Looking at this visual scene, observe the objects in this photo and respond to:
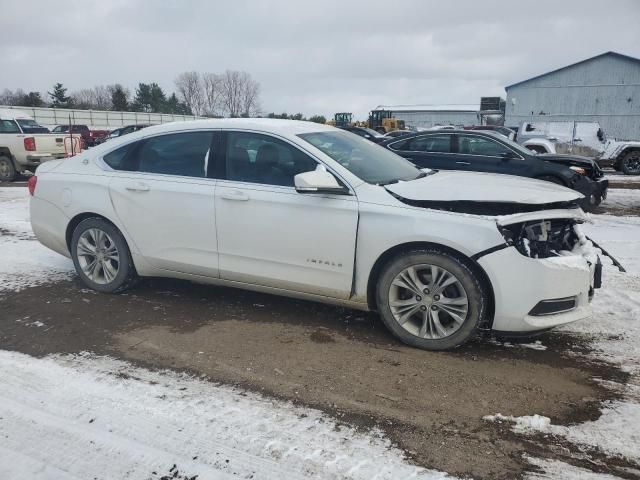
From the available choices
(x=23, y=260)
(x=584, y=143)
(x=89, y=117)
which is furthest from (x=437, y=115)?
(x=23, y=260)

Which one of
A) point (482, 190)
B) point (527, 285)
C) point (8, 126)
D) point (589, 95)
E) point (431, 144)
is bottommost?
point (527, 285)

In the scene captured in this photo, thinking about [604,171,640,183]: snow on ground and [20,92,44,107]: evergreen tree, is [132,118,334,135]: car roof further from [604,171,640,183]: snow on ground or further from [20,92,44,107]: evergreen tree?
[20,92,44,107]: evergreen tree

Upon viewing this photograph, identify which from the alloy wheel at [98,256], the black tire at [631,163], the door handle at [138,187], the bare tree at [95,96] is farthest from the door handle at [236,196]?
the bare tree at [95,96]

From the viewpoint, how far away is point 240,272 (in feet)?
13.9

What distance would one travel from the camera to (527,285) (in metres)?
3.37

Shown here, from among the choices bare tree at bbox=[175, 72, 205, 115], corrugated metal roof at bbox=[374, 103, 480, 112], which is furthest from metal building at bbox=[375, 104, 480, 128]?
bare tree at bbox=[175, 72, 205, 115]

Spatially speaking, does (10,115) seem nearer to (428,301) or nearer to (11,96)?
(428,301)

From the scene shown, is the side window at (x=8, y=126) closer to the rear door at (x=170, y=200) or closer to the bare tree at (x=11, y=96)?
the rear door at (x=170, y=200)

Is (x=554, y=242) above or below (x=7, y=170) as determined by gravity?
above

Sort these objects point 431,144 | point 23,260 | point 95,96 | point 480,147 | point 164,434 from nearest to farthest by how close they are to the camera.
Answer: point 164,434 → point 23,260 → point 480,147 → point 431,144 → point 95,96

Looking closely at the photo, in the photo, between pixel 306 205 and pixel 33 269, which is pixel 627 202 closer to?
pixel 306 205

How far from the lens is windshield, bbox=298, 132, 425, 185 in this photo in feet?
13.4

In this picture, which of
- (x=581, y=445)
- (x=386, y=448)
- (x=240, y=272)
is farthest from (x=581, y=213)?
(x=240, y=272)

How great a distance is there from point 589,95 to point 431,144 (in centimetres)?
3563
